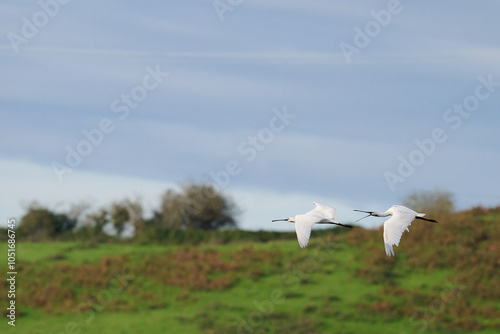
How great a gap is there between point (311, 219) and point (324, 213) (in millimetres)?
1214

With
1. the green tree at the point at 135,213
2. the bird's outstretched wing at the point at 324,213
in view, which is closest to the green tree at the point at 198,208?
the green tree at the point at 135,213

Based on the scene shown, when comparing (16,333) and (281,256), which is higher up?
(281,256)

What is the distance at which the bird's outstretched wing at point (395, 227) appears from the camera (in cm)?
1562

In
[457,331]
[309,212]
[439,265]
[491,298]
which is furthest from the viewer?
[439,265]

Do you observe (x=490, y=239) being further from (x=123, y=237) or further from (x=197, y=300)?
(x=123, y=237)

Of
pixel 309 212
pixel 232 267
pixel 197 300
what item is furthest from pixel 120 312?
pixel 309 212

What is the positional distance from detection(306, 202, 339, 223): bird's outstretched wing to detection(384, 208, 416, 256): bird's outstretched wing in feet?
5.12

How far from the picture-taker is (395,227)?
52.7ft

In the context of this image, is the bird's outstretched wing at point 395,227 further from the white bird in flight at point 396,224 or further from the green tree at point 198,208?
the green tree at point 198,208

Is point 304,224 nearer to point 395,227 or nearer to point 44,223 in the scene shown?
point 395,227

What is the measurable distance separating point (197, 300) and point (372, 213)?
74.3 ft

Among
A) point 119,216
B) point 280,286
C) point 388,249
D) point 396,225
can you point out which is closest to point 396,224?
point 396,225

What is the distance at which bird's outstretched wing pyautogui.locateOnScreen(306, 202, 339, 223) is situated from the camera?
17647mm

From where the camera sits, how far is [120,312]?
3950 cm
